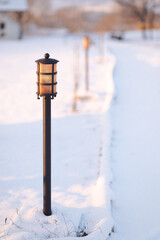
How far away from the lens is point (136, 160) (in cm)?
498

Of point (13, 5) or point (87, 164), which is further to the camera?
point (13, 5)

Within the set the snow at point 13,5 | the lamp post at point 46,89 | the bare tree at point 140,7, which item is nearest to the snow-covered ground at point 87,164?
the lamp post at point 46,89

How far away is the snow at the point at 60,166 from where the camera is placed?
3.13m

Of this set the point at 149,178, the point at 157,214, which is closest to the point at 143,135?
the point at 149,178

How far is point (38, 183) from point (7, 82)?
7.86 m

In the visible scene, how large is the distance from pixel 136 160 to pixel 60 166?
1234mm

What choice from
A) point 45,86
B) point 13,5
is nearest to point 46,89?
point 45,86

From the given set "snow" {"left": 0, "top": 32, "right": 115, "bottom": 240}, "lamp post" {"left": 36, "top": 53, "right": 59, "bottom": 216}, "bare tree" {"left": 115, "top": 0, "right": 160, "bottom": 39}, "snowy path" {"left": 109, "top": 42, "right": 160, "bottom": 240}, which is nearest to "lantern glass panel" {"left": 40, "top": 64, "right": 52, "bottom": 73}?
"lamp post" {"left": 36, "top": 53, "right": 59, "bottom": 216}

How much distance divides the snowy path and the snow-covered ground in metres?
0.01

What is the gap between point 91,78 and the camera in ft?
38.9

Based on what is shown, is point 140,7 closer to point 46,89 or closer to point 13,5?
point 13,5

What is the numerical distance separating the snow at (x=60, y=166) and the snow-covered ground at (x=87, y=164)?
0.4 inches

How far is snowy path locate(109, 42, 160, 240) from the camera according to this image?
11.1 feet

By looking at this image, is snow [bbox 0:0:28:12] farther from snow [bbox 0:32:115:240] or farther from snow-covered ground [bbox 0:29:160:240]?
snow-covered ground [bbox 0:29:160:240]
